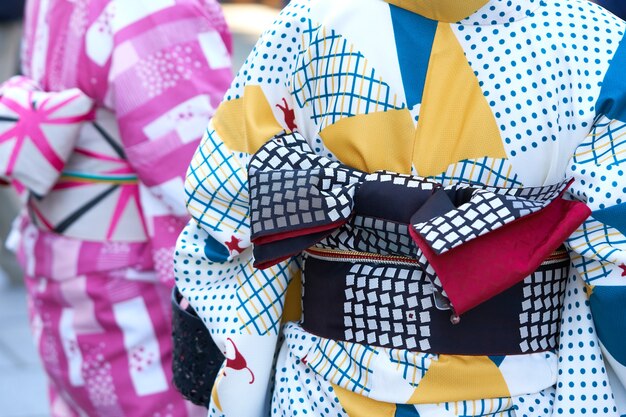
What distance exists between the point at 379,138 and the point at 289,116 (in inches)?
7.4

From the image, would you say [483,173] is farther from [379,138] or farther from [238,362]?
[238,362]

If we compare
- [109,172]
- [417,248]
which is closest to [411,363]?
[417,248]

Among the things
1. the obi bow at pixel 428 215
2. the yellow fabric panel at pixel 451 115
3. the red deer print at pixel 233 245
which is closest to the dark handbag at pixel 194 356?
the red deer print at pixel 233 245

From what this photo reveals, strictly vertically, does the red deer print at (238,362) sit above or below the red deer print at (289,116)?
below

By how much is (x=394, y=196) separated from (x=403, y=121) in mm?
121

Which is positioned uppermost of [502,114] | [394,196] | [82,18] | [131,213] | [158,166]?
[502,114]

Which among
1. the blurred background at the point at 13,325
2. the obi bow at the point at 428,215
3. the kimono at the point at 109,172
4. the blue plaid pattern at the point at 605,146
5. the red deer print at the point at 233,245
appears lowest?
the blurred background at the point at 13,325

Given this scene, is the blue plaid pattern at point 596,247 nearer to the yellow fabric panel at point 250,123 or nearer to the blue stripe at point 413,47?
the blue stripe at point 413,47

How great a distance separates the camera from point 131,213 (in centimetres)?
258

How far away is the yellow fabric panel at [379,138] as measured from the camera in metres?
1.58

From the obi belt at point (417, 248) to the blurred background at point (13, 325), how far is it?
102 inches

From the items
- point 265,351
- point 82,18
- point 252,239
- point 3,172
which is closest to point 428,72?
point 252,239

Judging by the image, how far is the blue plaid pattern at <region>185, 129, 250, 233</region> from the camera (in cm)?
171

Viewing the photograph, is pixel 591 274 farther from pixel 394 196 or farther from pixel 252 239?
pixel 252 239
